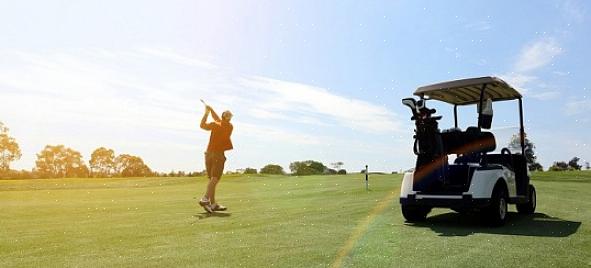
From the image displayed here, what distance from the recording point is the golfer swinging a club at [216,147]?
36.8 ft

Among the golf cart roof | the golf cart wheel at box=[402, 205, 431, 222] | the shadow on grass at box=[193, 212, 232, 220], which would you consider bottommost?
the shadow on grass at box=[193, 212, 232, 220]

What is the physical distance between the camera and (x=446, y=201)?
28.2 ft

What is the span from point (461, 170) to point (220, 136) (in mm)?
5080

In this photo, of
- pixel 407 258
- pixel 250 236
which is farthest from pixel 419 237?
pixel 250 236

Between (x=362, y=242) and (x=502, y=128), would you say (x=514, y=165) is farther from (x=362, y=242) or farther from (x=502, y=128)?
(x=362, y=242)

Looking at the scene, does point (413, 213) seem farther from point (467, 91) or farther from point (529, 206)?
point (529, 206)

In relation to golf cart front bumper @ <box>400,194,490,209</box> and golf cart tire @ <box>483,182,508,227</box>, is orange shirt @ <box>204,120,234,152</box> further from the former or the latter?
golf cart tire @ <box>483,182,508,227</box>

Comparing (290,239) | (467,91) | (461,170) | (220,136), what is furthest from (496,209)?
(220,136)

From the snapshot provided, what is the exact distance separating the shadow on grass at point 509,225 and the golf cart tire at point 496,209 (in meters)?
0.12

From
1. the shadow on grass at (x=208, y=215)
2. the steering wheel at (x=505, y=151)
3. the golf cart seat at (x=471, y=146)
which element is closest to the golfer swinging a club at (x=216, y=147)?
the shadow on grass at (x=208, y=215)

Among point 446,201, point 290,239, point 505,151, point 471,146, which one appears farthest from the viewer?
point 505,151

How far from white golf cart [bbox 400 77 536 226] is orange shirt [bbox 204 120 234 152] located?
13.3ft

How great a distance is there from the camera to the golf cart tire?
8414mm

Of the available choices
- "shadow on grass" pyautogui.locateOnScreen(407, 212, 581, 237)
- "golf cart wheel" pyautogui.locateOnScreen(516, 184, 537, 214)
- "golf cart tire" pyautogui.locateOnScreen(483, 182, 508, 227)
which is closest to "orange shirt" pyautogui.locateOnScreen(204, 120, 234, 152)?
"shadow on grass" pyautogui.locateOnScreen(407, 212, 581, 237)
